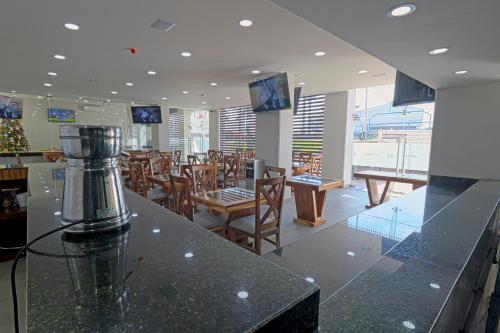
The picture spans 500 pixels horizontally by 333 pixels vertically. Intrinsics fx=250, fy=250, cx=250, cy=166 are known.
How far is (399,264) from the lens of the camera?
0.98 meters

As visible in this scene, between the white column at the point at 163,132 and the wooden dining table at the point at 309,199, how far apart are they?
6698 millimetres

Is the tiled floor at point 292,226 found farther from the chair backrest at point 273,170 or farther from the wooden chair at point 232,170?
the wooden chair at point 232,170

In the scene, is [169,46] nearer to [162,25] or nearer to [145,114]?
[162,25]

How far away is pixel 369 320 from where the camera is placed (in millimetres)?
649

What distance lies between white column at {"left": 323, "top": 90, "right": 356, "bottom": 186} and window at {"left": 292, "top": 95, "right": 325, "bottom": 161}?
347mm

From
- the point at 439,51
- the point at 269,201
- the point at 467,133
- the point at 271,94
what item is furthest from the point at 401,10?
the point at 271,94

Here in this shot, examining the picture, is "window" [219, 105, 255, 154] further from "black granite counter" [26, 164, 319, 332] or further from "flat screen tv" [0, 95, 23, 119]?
"black granite counter" [26, 164, 319, 332]

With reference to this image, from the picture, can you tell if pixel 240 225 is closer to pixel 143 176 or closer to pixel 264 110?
pixel 143 176

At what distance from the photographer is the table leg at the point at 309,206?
13.0ft

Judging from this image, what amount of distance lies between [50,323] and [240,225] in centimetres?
233

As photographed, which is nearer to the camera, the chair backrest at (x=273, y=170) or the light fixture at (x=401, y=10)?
the light fixture at (x=401, y=10)

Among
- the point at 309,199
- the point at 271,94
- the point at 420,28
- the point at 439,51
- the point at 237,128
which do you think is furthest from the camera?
the point at 237,128

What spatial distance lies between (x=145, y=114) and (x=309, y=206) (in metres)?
6.24

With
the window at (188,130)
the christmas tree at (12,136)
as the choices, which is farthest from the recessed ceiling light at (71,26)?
the window at (188,130)
